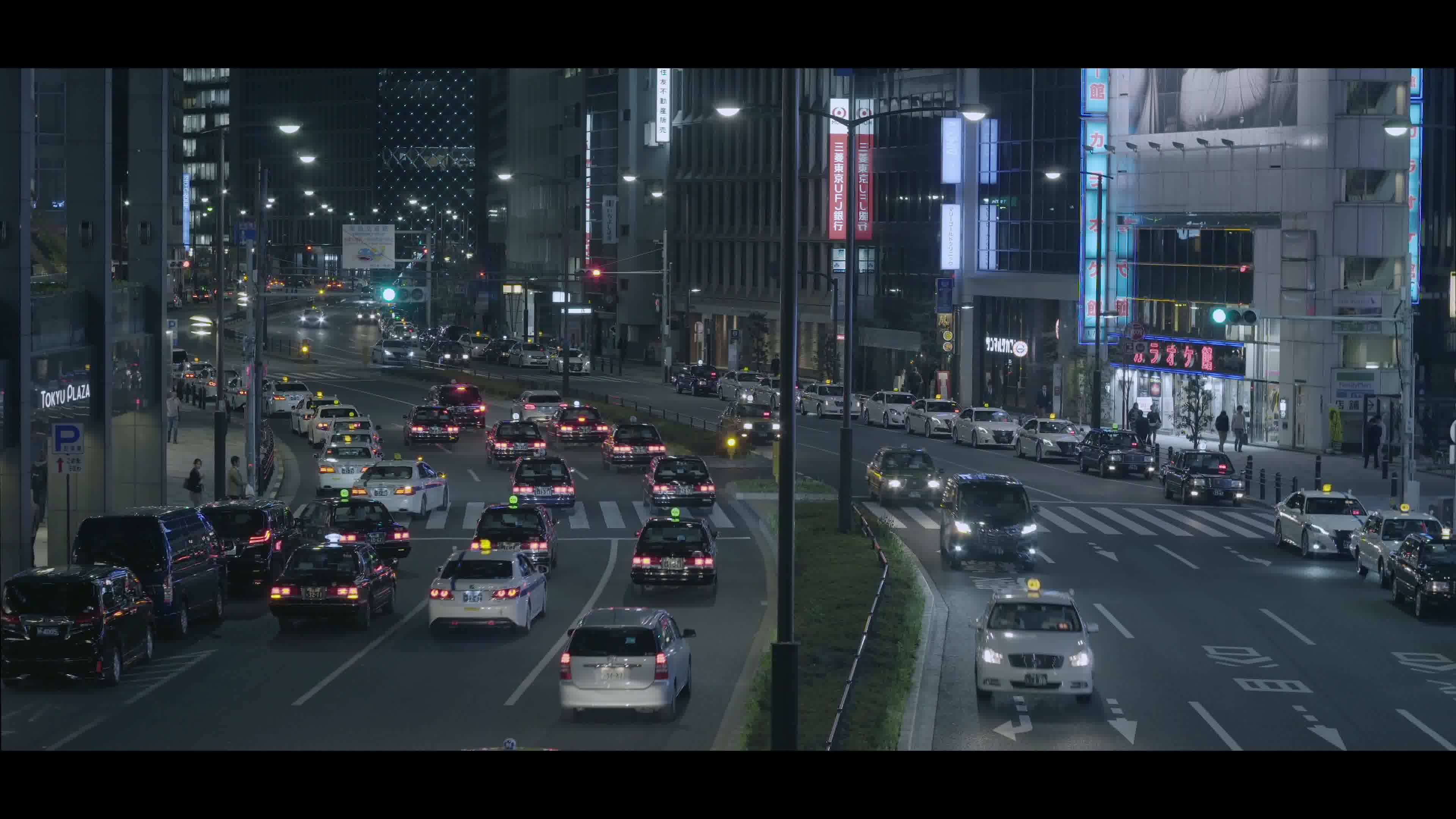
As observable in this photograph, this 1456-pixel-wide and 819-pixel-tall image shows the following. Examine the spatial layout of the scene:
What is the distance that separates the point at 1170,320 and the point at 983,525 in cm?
3829

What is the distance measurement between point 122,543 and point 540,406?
138 ft

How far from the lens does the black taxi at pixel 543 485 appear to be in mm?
47375

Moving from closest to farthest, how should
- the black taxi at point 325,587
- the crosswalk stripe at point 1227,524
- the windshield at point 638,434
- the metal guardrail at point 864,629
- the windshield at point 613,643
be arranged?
the metal guardrail at point 864,629 → the windshield at point 613,643 → the black taxi at point 325,587 → the crosswalk stripe at point 1227,524 → the windshield at point 638,434

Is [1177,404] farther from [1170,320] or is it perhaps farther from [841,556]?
[841,556]

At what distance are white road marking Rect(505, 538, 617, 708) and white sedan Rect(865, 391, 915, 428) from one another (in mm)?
35844

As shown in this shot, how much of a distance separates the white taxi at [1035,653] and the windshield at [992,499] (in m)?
13.3

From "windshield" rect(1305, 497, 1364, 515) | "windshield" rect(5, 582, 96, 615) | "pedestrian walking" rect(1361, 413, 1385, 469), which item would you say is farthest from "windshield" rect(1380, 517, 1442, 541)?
"windshield" rect(5, 582, 96, 615)

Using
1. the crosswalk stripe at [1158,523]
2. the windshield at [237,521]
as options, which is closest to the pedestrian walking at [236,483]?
the windshield at [237,521]

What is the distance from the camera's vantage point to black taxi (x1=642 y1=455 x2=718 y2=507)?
48.4 m

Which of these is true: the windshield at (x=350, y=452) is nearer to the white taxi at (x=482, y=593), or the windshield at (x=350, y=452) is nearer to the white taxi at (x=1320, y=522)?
the white taxi at (x=482, y=593)

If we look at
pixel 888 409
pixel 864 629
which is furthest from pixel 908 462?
pixel 888 409

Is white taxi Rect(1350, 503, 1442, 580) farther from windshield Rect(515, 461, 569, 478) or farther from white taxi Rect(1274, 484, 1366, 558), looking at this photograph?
windshield Rect(515, 461, 569, 478)

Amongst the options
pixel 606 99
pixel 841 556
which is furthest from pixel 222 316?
pixel 606 99

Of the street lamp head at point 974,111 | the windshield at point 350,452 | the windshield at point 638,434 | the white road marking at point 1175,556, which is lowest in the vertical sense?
the white road marking at point 1175,556
